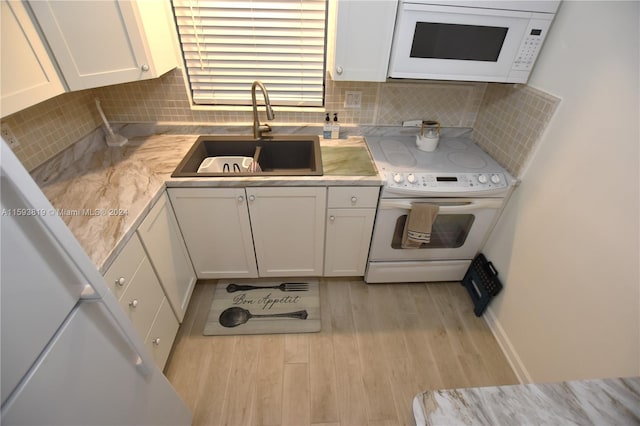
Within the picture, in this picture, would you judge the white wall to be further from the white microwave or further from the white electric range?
the white electric range

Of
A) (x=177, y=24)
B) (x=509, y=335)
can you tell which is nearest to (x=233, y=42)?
(x=177, y=24)

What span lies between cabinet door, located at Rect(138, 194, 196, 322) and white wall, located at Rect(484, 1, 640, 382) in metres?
1.91

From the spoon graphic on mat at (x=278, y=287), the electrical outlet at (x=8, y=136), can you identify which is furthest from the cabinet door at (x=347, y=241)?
the electrical outlet at (x=8, y=136)

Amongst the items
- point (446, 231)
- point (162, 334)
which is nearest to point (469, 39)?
point (446, 231)

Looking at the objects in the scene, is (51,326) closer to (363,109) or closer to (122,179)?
(122,179)

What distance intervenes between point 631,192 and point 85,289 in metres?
1.75

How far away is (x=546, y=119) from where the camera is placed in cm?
139

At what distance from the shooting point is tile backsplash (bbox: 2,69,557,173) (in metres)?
1.55

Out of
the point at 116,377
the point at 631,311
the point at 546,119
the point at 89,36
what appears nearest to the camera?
the point at 116,377

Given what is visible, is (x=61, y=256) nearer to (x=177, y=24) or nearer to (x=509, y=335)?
(x=177, y=24)

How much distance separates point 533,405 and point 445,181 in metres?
1.17

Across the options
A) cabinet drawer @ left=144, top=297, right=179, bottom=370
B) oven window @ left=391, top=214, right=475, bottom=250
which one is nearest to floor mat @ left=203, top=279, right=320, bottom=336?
cabinet drawer @ left=144, top=297, right=179, bottom=370

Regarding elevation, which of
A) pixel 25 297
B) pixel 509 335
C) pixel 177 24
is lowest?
pixel 509 335

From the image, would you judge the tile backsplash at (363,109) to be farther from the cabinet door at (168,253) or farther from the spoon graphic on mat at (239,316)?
the spoon graphic on mat at (239,316)
